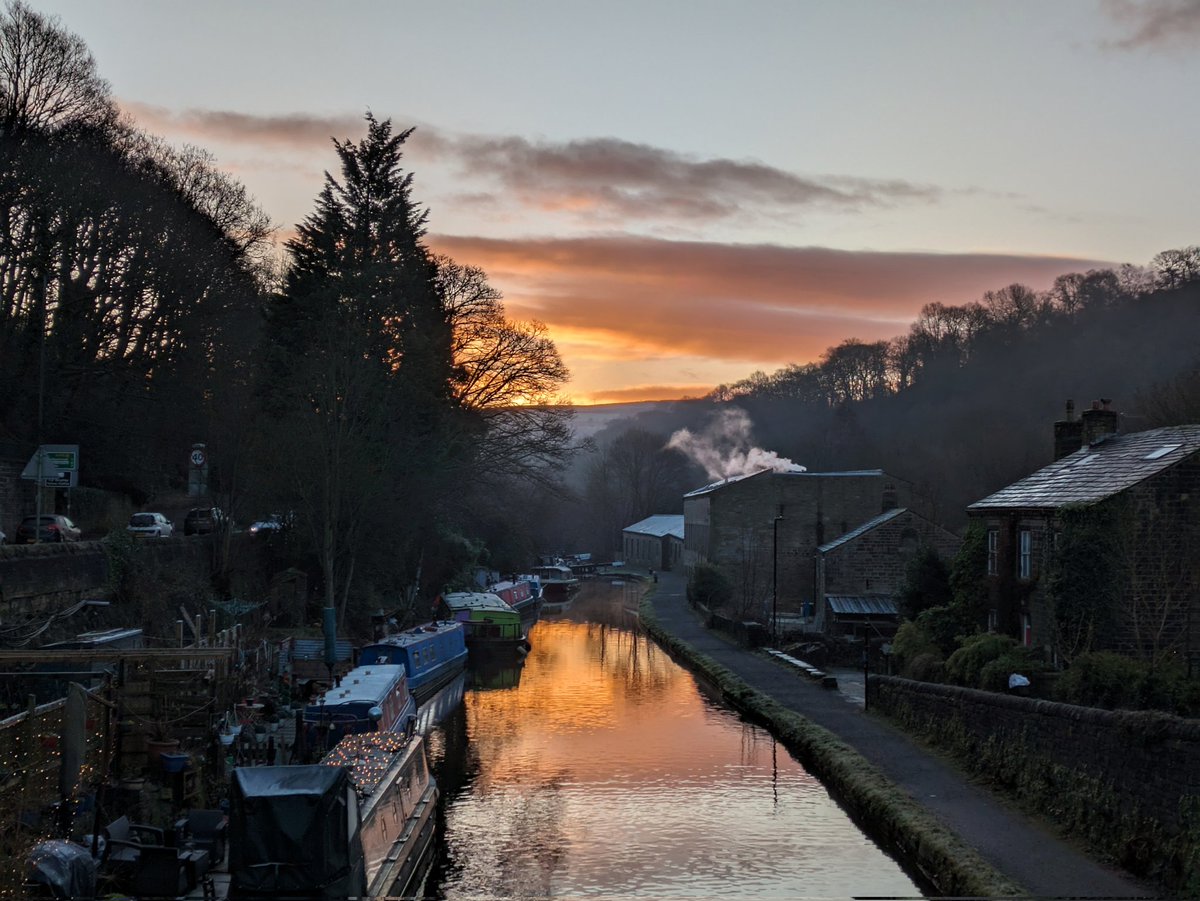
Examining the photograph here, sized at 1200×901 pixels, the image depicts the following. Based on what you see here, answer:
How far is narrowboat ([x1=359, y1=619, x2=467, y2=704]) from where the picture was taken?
33.8 m

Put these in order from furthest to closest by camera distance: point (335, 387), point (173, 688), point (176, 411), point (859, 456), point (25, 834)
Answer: point (859, 456)
point (176, 411)
point (335, 387)
point (173, 688)
point (25, 834)

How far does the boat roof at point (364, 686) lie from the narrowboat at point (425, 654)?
3908 millimetres

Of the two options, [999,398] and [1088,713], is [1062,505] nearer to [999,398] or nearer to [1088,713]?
[1088,713]

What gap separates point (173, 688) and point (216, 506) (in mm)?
21668

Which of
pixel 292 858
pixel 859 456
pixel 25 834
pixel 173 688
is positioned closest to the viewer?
pixel 292 858

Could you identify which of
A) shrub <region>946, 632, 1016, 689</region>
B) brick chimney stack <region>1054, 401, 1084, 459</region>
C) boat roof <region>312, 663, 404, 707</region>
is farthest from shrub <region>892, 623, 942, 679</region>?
boat roof <region>312, 663, 404, 707</region>

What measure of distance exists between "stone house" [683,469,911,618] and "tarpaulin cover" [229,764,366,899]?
42218 mm

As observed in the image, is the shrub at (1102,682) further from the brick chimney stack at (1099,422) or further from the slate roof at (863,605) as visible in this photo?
the slate roof at (863,605)

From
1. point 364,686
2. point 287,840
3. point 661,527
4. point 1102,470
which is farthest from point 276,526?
point 661,527

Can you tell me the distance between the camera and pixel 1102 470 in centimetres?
2770

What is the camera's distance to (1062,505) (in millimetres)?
26188

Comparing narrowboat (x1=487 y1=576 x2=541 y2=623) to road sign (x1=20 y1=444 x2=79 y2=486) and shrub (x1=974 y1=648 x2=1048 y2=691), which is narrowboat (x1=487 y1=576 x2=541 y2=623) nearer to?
road sign (x1=20 y1=444 x2=79 y2=486)

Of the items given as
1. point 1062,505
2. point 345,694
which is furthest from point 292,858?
point 1062,505

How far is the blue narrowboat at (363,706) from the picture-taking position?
2416 cm
